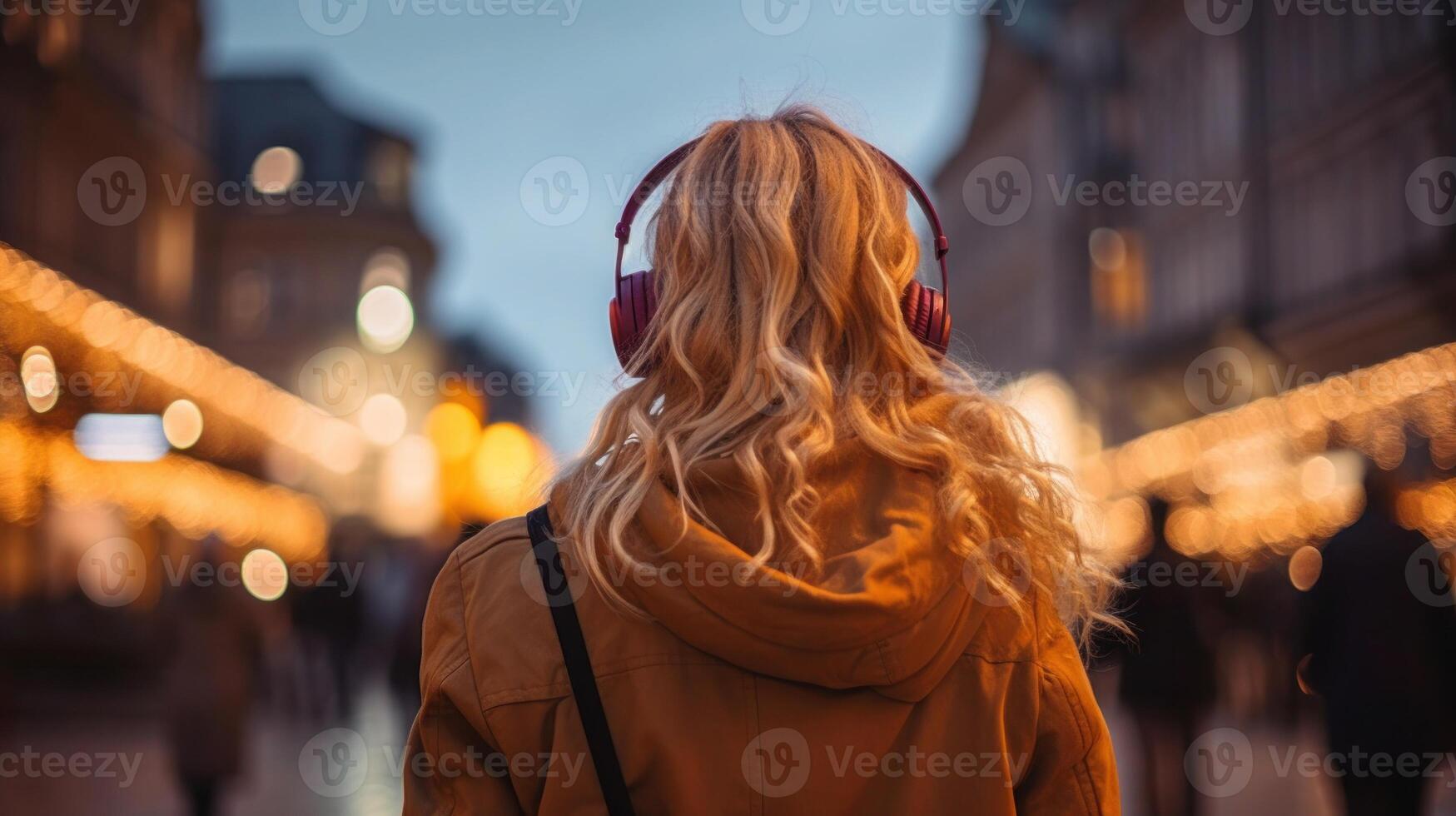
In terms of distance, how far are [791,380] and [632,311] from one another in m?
0.43

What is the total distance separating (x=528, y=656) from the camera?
1833 millimetres

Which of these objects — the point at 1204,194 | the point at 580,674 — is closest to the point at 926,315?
the point at 580,674

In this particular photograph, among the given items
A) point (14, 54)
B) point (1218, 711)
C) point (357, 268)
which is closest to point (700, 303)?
point (1218, 711)

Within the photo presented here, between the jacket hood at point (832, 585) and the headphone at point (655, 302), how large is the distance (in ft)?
1.28

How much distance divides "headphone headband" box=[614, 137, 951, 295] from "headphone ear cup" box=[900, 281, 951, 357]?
0.09 feet

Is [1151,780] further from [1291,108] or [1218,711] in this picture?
[1291,108]

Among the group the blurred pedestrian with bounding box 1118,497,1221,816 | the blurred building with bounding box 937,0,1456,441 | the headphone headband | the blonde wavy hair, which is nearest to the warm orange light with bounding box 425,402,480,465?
the blurred building with bounding box 937,0,1456,441

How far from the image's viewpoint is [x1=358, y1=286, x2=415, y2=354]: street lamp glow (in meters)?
33.1

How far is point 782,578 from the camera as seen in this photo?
1728 millimetres

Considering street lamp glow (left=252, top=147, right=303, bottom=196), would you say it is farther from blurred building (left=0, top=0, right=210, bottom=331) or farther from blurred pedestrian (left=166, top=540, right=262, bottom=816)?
blurred pedestrian (left=166, top=540, right=262, bottom=816)

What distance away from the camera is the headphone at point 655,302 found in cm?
218

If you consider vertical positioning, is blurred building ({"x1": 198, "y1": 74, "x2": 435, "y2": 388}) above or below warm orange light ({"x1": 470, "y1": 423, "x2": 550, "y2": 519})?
above

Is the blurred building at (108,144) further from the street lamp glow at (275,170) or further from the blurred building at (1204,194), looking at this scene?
the blurred building at (1204,194)

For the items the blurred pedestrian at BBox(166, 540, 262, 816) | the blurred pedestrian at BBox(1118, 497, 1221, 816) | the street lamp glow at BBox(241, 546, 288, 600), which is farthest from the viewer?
the street lamp glow at BBox(241, 546, 288, 600)
